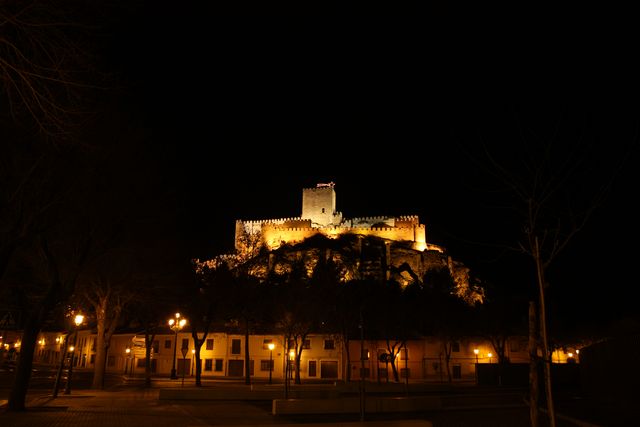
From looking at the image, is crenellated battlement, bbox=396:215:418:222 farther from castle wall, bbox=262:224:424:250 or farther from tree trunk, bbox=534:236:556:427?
tree trunk, bbox=534:236:556:427

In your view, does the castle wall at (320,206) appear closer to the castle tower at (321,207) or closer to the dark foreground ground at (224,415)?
the castle tower at (321,207)

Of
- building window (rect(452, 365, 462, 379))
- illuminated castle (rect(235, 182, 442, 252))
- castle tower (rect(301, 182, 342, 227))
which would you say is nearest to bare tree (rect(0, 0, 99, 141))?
building window (rect(452, 365, 462, 379))

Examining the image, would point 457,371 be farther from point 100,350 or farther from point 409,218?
point 409,218

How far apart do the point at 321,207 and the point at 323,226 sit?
170 inches

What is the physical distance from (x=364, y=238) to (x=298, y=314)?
66.4 m

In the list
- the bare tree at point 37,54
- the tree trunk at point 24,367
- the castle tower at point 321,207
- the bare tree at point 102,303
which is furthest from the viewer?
the castle tower at point 321,207

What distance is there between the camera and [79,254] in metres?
18.0

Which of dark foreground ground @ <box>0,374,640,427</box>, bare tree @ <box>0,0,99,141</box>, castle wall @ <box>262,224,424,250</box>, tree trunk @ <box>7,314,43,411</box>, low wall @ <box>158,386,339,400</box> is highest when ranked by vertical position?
castle wall @ <box>262,224,424,250</box>

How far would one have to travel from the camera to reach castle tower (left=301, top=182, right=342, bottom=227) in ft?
365

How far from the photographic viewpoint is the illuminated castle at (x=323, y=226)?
108 metres

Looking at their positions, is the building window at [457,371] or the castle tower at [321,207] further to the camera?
the castle tower at [321,207]

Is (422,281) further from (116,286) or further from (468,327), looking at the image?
(116,286)

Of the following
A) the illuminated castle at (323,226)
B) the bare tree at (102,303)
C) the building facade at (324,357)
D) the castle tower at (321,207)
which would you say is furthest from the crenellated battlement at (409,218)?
the bare tree at (102,303)

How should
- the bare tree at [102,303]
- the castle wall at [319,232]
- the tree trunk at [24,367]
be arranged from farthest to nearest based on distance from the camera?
the castle wall at [319,232]
the bare tree at [102,303]
the tree trunk at [24,367]
